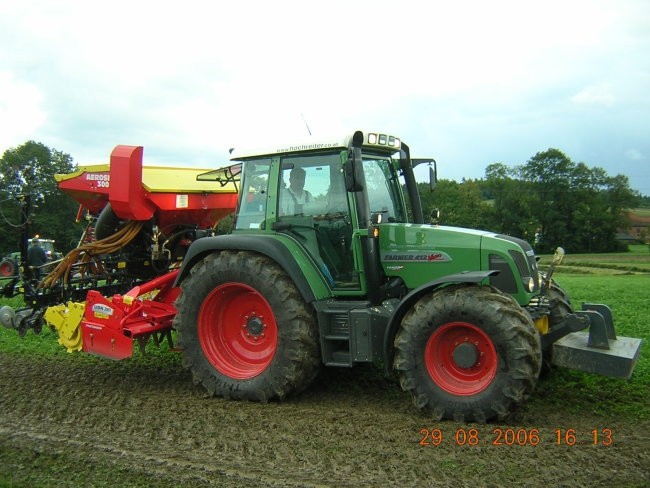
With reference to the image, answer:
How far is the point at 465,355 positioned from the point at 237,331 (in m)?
2.54

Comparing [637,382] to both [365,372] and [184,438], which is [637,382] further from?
[184,438]

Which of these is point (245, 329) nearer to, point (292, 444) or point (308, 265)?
point (308, 265)

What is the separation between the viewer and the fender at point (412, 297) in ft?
17.6

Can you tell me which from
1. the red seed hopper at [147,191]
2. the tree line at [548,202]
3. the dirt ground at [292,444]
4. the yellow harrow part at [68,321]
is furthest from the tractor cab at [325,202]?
the tree line at [548,202]

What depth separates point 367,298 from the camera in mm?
6117

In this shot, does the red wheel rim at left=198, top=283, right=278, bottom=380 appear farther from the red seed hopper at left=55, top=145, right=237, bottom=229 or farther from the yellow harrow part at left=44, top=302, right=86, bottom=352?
the red seed hopper at left=55, top=145, right=237, bottom=229

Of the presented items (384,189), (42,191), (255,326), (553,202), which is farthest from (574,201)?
(255,326)

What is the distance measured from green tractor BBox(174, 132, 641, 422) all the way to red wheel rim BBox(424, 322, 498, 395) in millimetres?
12

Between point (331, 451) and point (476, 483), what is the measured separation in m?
1.17

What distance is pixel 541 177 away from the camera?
59.8m

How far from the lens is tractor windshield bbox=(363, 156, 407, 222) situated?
648 centimetres

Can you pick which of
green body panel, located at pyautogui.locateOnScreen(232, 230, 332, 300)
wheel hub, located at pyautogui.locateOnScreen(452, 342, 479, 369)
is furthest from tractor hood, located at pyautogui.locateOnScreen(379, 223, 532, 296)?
wheel hub, located at pyautogui.locateOnScreen(452, 342, 479, 369)
